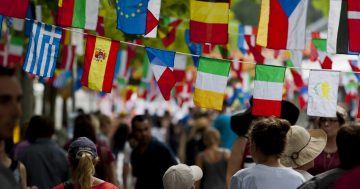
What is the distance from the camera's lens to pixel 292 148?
752cm

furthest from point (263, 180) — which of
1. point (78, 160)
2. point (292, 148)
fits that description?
point (78, 160)

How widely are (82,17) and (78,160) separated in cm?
204

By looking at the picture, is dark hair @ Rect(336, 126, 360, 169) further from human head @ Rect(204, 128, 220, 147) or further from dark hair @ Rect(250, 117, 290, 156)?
human head @ Rect(204, 128, 220, 147)

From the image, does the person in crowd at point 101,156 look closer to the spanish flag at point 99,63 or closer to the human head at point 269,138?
the spanish flag at point 99,63

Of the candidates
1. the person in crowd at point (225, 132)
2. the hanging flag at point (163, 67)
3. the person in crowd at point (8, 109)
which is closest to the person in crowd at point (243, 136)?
the hanging flag at point (163, 67)

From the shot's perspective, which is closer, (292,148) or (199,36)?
(292,148)

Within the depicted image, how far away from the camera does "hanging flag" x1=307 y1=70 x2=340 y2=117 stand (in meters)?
9.38

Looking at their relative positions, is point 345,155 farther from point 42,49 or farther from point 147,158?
point 147,158

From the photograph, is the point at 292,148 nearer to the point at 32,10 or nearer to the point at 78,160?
the point at 78,160

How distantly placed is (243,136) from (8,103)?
16.4 ft

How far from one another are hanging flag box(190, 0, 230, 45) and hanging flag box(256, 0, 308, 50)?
334mm

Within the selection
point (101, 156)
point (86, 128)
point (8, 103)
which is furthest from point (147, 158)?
point (8, 103)

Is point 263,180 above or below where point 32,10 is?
below

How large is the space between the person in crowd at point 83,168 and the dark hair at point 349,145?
213cm
